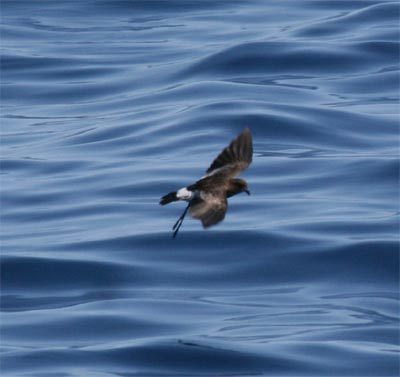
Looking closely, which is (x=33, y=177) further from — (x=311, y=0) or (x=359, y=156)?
(x=311, y=0)

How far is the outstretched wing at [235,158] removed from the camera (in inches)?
444

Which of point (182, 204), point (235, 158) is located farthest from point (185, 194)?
point (182, 204)

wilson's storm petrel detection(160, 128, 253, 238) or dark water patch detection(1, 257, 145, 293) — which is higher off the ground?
wilson's storm petrel detection(160, 128, 253, 238)

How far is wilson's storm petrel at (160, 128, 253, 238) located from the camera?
1047 centimetres

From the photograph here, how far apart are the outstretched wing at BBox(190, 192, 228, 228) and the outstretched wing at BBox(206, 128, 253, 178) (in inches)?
18.6

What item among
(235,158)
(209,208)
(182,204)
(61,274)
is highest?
(235,158)

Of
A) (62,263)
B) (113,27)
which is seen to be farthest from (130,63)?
(62,263)

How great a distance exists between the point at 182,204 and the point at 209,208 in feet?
31.9

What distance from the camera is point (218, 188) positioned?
1094 cm

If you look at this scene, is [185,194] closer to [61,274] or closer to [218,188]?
[218,188]

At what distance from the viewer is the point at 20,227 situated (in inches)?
761

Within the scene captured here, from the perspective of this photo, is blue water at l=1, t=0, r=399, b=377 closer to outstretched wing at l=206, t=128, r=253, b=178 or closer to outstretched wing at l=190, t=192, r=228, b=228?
outstretched wing at l=206, t=128, r=253, b=178

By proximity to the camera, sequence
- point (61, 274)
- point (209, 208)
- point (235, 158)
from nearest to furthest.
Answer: point (209, 208) → point (235, 158) → point (61, 274)

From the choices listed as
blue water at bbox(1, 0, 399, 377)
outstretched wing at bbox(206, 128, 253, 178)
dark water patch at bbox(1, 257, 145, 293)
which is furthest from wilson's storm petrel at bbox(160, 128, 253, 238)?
dark water patch at bbox(1, 257, 145, 293)
